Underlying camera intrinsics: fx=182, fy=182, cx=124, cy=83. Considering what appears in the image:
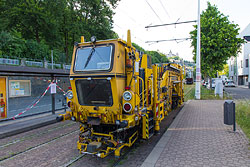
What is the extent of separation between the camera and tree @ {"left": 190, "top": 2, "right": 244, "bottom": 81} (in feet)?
61.6

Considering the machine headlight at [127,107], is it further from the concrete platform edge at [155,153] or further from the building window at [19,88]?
the building window at [19,88]

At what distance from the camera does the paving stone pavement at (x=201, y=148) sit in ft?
14.9

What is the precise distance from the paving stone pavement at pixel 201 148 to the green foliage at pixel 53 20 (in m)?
22.6

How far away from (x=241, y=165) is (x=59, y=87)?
10494mm

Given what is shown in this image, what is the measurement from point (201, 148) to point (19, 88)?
899 cm

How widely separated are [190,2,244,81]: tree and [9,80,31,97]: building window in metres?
16.0

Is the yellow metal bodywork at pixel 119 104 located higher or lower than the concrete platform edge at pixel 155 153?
higher

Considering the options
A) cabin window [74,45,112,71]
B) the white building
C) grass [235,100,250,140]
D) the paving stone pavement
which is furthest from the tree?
the white building

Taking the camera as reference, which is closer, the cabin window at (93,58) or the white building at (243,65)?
the cabin window at (93,58)

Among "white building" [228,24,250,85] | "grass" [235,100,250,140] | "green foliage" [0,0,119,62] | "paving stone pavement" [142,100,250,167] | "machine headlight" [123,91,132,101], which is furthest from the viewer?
"white building" [228,24,250,85]

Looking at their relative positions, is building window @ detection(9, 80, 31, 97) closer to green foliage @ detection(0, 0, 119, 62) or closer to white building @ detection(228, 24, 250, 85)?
green foliage @ detection(0, 0, 119, 62)

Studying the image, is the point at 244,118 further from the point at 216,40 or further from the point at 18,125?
the point at 216,40

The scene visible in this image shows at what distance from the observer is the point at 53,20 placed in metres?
26.1

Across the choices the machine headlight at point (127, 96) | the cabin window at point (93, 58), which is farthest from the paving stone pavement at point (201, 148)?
the cabin window at point (93, 58)
